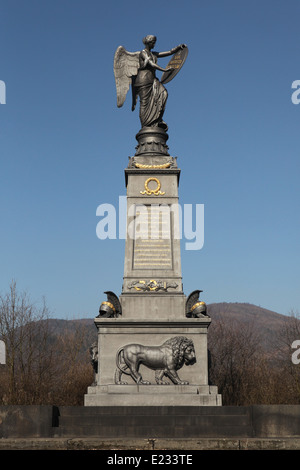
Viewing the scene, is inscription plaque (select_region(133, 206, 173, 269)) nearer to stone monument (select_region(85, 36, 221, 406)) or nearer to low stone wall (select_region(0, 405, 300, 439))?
stone monument (select_region(85, 36, 221, 406))

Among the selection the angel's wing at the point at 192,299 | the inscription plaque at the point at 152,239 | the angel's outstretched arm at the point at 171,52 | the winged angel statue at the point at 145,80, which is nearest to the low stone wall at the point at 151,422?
the angel's wing at the point at 192,299

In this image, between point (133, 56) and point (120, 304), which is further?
point (133, 56)

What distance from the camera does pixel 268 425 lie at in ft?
43.2

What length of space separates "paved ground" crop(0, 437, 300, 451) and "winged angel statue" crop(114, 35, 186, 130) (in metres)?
12.1

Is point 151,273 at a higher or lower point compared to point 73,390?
higher

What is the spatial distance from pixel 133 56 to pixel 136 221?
6960 mm

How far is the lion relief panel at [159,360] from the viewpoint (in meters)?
15.7

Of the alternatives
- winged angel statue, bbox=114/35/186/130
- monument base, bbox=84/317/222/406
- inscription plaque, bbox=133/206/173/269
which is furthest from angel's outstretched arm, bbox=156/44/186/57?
monument base, bbox=84/317/222/406

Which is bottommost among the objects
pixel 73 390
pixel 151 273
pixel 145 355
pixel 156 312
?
pixel 73 390

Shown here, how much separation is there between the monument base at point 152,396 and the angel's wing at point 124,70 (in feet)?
35.9
